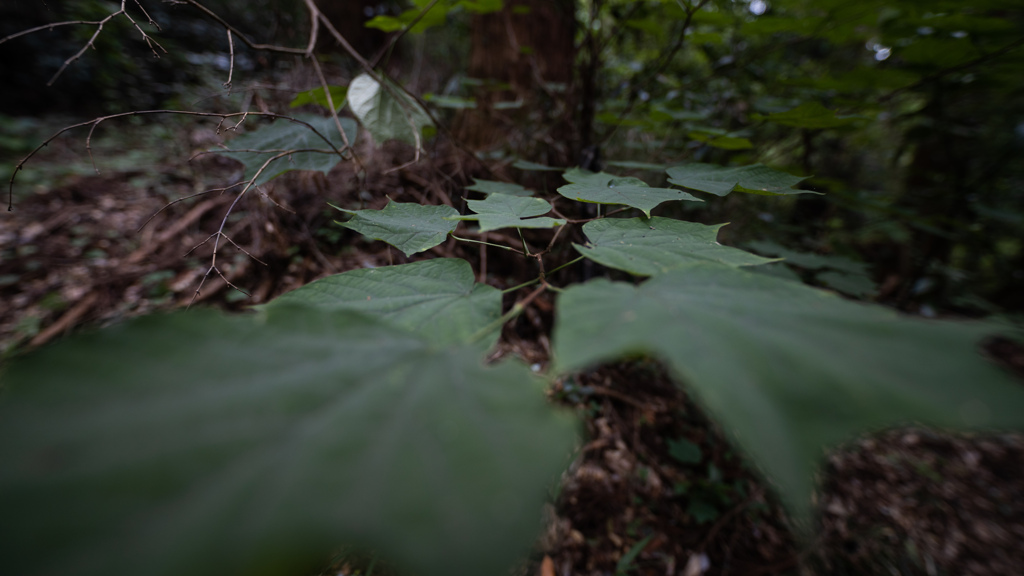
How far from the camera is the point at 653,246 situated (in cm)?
65

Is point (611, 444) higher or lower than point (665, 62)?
lower

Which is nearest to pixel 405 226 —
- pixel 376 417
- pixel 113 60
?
pixel 376 417

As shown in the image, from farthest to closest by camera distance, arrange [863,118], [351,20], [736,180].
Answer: [351,20] → [863,118] → [736,180]

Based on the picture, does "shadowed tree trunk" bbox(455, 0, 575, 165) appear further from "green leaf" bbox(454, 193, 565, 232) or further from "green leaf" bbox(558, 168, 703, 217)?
"green leaf" bbox(454, 193, 565, 232)

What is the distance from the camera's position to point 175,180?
120 inches

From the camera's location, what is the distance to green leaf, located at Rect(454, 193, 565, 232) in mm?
592

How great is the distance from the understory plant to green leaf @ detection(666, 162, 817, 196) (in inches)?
16.7

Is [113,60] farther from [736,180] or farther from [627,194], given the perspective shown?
[736,180]

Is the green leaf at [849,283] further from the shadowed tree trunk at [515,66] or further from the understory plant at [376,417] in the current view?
the shadowed tree trunk at [515,66]

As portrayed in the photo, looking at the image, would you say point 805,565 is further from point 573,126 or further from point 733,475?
point 573,126

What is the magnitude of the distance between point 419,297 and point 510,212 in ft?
0.81

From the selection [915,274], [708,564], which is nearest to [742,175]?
[708,564]

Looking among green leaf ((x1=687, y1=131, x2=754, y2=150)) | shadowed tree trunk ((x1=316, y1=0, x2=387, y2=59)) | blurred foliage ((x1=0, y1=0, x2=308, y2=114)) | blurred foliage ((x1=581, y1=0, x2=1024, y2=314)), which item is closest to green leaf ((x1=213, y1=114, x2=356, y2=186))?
blurred foliage ((x1=581, y1=0, x2=1024, y2=314))

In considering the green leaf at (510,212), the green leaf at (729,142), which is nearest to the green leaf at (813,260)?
the green leaf at (729,142)
